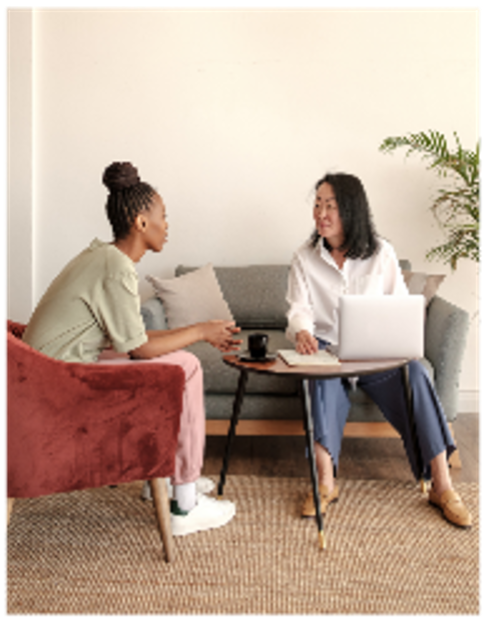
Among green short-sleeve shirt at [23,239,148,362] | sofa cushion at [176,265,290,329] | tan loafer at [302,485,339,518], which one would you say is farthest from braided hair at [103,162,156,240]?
sofa cushion at [176,265,290,329]

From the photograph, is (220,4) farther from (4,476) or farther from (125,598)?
(125,598)

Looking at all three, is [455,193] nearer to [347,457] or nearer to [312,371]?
[347,457]

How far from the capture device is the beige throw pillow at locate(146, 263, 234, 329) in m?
3.07

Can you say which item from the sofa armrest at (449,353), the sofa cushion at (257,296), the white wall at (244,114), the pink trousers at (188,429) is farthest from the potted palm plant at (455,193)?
the pink trousers at (188,429)

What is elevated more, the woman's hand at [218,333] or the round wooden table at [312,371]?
the woman's hand at [218,333]

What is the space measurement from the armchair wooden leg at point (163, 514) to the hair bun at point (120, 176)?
910 millimetres

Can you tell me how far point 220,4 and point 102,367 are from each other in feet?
8.65

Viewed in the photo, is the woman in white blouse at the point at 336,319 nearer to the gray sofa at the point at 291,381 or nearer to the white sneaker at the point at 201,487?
the gray sofa at the point at 291,381

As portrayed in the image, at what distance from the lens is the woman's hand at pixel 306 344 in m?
2.09

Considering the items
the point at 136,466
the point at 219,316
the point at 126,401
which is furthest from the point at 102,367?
the point at 219,316

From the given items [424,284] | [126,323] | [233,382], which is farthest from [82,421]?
[424,284]

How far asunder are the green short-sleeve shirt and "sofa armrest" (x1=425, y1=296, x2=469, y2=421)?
1.43m

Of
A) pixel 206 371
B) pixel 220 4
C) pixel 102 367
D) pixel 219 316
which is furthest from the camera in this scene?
pixel 220 4

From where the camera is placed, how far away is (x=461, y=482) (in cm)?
242
